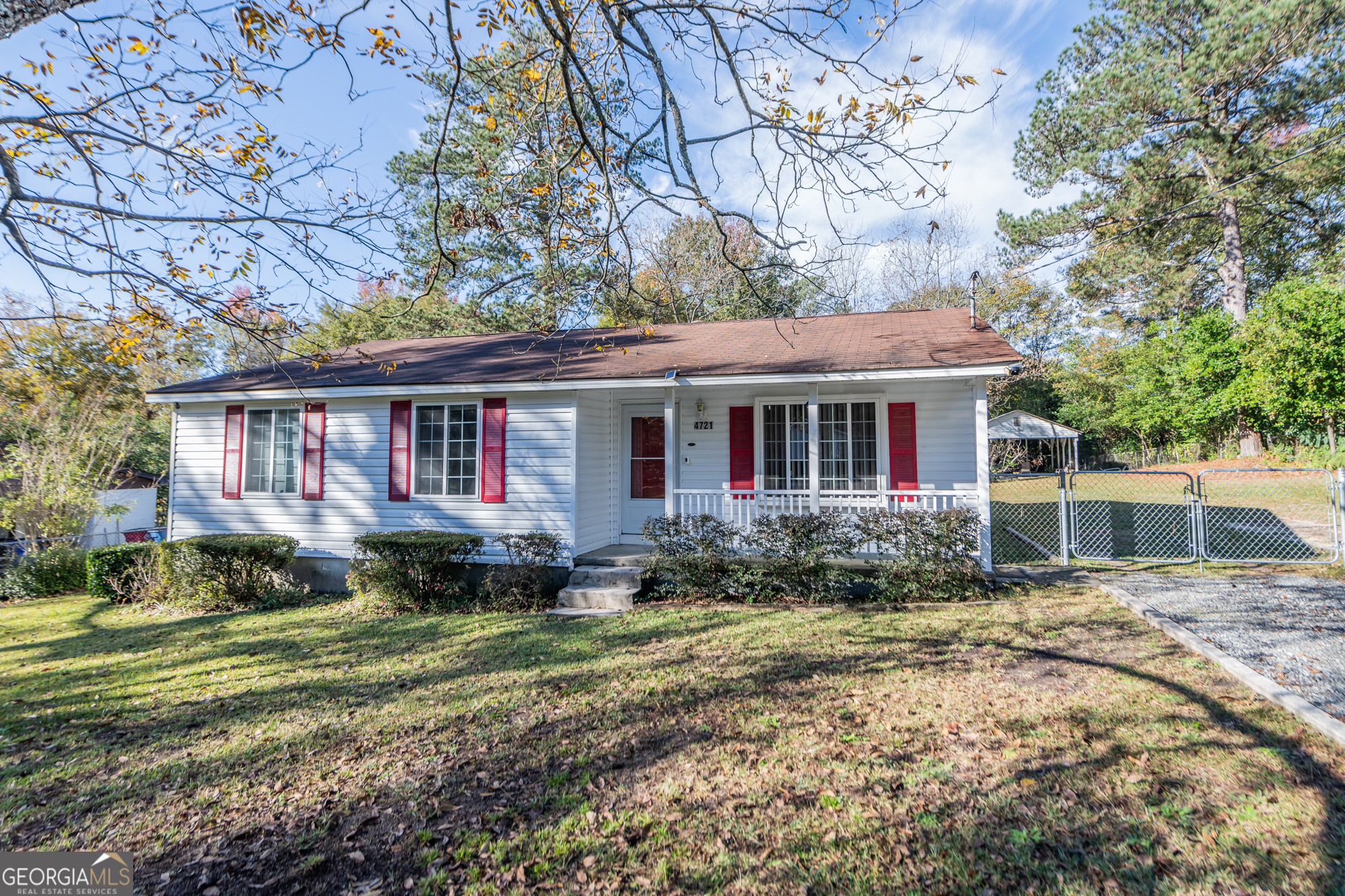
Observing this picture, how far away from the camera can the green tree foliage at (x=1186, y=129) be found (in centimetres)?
1465

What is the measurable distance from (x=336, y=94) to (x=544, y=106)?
1.56m

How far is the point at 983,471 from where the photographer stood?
7887mm

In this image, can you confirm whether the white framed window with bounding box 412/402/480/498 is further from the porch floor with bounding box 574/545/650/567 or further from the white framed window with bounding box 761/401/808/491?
the white framed window with bounding box 761/401/808/491

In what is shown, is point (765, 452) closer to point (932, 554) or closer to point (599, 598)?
point (932, 554)

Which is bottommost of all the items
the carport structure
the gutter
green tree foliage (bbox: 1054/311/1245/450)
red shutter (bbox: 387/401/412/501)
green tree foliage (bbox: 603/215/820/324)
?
red shutter (bbox: 387/401/412/501)

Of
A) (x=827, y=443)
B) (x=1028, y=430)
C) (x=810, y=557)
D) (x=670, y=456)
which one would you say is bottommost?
(x=810, y=557)

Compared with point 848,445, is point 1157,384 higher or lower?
higher

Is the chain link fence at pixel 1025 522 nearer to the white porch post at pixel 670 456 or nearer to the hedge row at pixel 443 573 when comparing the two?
the white porch post at pixel 670 456

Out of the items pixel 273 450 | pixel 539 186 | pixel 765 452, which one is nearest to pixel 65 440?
pixel 273 450

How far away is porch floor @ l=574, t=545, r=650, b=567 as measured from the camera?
8570 mm

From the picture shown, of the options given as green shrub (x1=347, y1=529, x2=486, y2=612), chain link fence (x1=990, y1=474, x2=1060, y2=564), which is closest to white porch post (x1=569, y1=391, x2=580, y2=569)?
green shrub (x1=347, y1=529, x2=486, y2=612)

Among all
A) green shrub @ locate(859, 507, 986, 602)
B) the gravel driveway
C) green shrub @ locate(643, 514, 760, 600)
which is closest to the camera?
the gravel driveway

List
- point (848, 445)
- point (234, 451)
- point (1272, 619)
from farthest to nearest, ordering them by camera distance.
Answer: point (234, 451) → point (848, 445) → point (1272, 619)

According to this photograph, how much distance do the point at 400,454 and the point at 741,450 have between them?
542 centimetres
